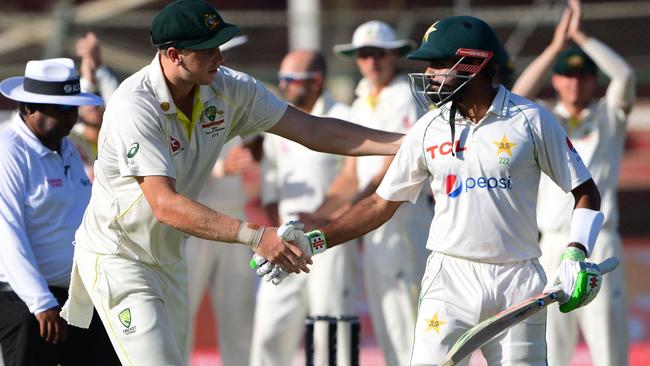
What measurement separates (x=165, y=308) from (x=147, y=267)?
0.19 m

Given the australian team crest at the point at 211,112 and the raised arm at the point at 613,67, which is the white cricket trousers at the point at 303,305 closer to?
the raised arm at the point at 613,67

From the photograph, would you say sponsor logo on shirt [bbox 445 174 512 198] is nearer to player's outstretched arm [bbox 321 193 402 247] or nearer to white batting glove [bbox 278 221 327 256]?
player's outstretched arm [bbox 321 193 402 247]

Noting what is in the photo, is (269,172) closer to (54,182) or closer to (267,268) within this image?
(54,182)

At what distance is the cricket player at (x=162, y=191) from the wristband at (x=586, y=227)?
96 cm

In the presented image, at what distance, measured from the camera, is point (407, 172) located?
515 cm

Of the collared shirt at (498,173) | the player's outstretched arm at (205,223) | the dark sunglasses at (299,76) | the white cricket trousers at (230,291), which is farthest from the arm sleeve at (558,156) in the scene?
the white cricket trousers at (230,291)

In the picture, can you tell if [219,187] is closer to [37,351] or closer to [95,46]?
[95,46]

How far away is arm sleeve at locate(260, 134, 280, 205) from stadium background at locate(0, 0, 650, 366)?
2.50 meters

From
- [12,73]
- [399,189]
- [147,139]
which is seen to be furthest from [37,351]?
[12,73]

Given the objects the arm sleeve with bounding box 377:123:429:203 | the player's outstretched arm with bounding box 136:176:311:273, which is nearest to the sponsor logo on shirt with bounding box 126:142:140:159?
the player's outstretched arm with bounding box 136:176:311:273

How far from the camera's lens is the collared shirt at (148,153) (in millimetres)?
5020

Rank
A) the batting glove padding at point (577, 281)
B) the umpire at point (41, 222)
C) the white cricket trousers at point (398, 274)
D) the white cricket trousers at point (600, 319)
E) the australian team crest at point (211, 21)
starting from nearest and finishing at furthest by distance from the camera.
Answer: the batting glove padding at point (577, 281), the australian team crest at point (211, 21), the umpire at point (41, 222), the white cricket trousers at point (600, 319), the white cricket trousers at point (398, 274)

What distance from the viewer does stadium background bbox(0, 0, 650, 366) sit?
13906 mm

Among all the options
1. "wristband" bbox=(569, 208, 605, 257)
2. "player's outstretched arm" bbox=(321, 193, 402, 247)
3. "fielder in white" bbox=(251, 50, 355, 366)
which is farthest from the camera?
"fielder in white" bbox=(251, 50, 355, 366)
